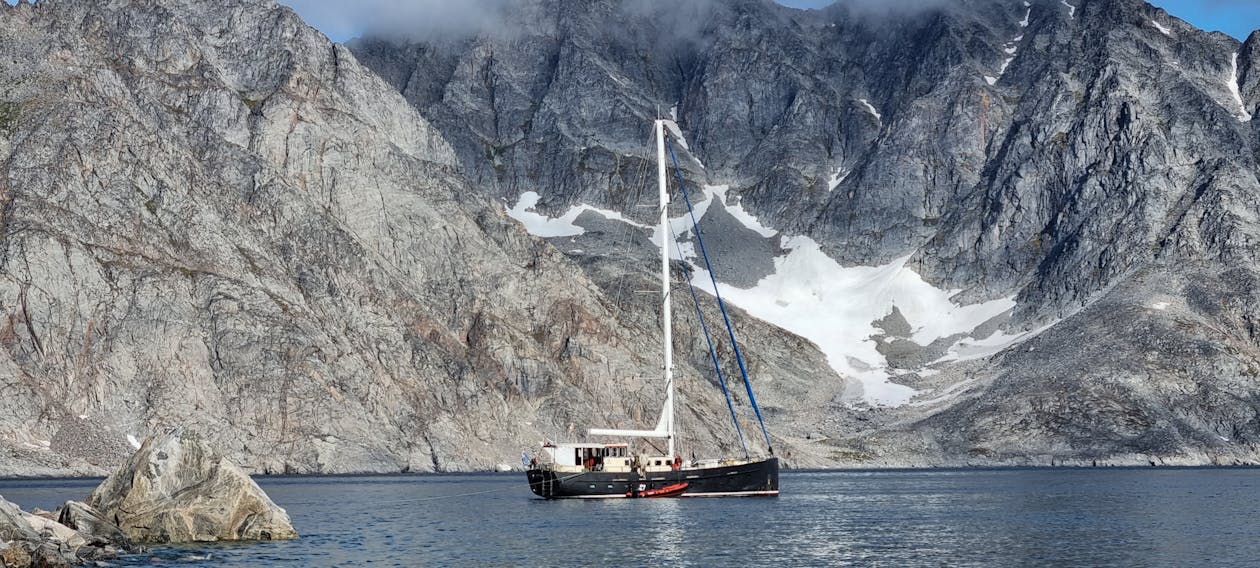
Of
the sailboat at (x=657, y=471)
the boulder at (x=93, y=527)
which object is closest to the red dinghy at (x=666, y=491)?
the sailboat at (x=657, y=471)

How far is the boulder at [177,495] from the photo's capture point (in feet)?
232

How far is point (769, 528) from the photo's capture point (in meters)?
87.4

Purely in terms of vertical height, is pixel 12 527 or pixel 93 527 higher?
pixel 93 527

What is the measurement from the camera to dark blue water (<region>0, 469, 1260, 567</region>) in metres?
69.0

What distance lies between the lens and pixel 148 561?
6444 centimetres

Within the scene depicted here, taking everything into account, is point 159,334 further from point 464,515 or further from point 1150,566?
point 1150,566

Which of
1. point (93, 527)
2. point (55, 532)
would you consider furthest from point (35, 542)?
point (93, 527)

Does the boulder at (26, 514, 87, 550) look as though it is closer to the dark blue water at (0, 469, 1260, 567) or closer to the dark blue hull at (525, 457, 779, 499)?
the dark blue water at (0, 469, 1260, 567)

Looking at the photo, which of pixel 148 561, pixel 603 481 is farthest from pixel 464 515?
pixel 148 561

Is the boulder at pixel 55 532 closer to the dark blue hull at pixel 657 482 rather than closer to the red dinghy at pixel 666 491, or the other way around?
the dark blue hull at pixel 657 482

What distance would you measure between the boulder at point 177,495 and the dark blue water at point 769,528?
5.95ft

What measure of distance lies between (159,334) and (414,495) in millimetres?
70099

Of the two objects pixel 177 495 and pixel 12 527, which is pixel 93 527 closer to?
pixel 177 495

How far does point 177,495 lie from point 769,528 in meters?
35.5
